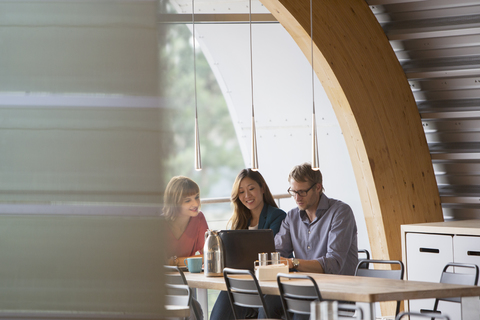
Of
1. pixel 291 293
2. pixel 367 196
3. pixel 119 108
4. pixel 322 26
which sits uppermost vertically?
A: pixel 322 26

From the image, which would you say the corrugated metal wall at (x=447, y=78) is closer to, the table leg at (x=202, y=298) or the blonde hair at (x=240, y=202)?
the blonde hair at (x=240, y=202)

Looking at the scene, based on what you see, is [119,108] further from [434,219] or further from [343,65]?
[434,219]

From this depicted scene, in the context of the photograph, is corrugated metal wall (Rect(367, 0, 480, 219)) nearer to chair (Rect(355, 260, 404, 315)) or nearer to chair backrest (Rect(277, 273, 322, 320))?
chair (Rect(355, 260, 404, 315))

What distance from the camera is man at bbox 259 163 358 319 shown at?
3.63 m

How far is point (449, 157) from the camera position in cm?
498

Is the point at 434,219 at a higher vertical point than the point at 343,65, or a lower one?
lower

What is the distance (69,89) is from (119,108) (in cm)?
7

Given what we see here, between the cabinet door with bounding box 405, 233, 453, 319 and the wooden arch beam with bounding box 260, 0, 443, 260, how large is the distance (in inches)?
16.0

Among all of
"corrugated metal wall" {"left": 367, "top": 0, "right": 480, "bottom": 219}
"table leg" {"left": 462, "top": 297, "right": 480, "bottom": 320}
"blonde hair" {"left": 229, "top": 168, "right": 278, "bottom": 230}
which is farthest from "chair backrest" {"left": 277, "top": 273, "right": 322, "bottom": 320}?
"corrugated metal wall" {"left": 367, "top": 0, "right": 480, "bottom": 219}

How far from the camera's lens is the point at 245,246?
356 cm

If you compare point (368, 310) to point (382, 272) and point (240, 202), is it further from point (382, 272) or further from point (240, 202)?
point (240, 202)

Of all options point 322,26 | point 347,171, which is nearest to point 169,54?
point 322,26

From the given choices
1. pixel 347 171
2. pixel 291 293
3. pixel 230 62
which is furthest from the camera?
pixel 230 62

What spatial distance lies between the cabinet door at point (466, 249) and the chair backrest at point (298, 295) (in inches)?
66.6
